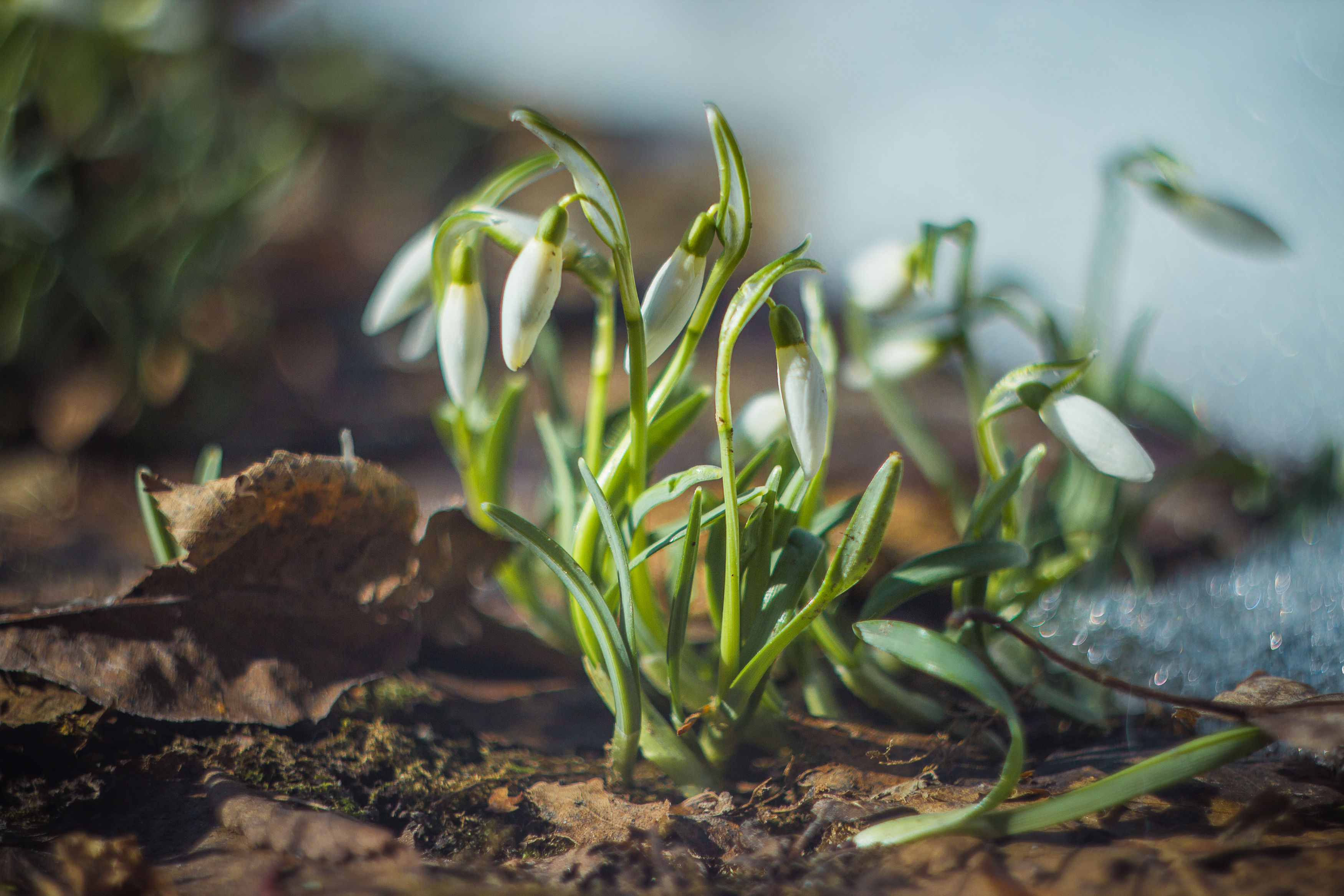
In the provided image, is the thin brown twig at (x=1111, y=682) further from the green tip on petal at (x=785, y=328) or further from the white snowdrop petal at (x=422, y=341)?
the white snowdrop petal at (x=422, y=341)

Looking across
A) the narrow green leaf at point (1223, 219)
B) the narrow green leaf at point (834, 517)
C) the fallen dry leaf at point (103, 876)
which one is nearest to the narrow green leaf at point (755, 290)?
the narrow green leaf at point (834, 517)

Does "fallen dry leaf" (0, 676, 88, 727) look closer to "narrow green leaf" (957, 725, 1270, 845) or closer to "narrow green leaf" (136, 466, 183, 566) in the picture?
"narrow green leaf" (136, 466, 183, 566)

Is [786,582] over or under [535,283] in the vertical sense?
under

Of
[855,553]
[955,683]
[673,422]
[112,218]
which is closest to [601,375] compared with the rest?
[673,422]

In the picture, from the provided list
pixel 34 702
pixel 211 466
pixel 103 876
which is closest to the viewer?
pixel 103 876

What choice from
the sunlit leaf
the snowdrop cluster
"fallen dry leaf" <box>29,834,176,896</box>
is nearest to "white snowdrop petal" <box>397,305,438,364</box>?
the snowdrop cluster

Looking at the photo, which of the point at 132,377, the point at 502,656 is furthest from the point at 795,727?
the point at 132,377

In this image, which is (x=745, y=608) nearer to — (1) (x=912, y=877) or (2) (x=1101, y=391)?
(1) (x=912, y=877)

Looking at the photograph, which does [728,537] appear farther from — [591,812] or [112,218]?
[112,218]
